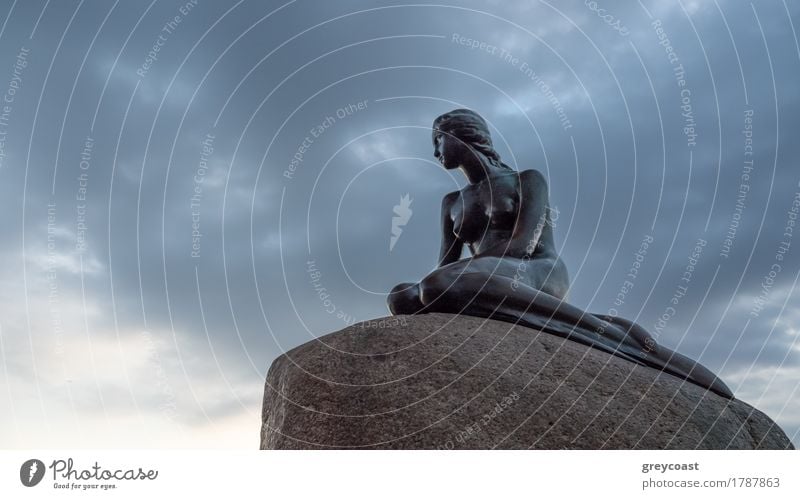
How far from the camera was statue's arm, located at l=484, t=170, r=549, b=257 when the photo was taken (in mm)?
6332

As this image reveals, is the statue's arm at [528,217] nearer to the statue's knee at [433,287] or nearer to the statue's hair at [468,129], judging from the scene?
the statue's hair at [468,129]

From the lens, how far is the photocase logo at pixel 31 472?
12.0 ft

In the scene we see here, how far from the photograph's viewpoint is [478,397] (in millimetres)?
4281

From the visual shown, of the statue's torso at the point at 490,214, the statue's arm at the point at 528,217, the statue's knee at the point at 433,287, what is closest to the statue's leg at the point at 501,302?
the statue's knee at the point at 433,287

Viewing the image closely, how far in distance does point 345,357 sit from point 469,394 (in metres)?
0.93

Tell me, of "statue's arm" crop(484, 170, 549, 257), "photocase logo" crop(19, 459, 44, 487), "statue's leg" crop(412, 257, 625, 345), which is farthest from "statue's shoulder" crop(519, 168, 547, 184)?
"photocase logo" crop(19, 459, 44, 487)

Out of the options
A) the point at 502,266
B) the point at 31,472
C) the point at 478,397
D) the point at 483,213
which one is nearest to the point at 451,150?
the point at 483,213

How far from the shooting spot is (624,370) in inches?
195

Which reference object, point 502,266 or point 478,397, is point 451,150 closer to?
point 502,266

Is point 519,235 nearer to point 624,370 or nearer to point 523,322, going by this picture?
point 523,322

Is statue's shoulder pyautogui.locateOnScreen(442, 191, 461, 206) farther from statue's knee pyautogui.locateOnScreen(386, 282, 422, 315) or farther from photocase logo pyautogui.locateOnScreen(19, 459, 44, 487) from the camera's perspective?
photocase logo pyautogui.locateOnScreen(19, 459, 44, 487)

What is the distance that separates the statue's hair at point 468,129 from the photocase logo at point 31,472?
16.3 feet

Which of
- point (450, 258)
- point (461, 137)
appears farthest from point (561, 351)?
point (461, 137)

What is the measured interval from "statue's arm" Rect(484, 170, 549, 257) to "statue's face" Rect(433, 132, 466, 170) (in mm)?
688
